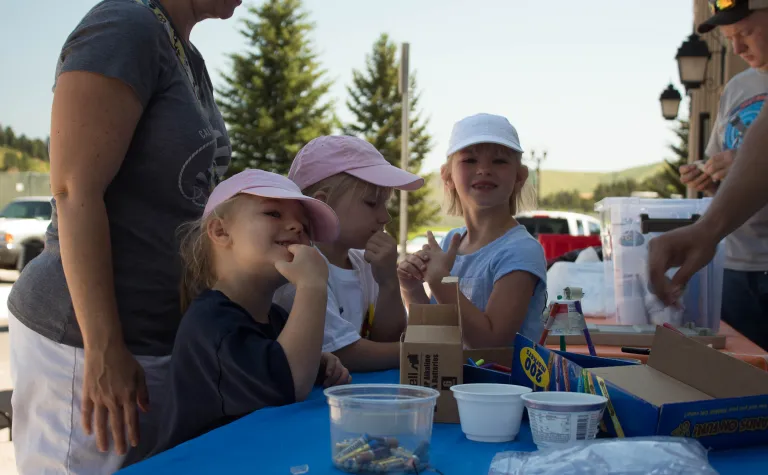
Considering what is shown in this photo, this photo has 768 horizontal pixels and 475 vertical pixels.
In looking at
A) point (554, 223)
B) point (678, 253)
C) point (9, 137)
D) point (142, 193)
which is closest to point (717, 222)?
point (678, 253)

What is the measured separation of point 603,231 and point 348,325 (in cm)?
180

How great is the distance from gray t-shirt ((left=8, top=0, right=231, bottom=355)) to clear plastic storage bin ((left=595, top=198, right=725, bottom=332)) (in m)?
1.83

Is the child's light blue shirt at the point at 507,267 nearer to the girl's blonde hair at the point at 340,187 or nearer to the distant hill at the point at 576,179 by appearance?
the girl's blonde hair at the point at 340,187

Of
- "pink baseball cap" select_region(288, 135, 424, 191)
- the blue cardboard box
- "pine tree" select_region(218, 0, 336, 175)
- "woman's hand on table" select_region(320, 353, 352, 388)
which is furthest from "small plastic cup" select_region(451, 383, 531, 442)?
"pine tree" select_region(218, 0, 336, 175)

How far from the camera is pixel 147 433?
1.98m

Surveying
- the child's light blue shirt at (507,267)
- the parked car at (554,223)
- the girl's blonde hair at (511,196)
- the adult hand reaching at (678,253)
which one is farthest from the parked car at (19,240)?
the adult hand reaching at (678,253)

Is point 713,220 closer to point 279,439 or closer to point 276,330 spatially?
point 276,330

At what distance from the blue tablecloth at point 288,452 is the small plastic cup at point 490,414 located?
0.02m

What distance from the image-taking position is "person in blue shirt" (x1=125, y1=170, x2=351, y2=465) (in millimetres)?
1750

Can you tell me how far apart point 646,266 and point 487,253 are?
0.79m

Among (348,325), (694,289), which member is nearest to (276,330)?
(348,325)

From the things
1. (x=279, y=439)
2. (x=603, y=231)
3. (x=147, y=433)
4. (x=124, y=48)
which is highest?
(x=124, y=48)

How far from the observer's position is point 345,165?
265 cm

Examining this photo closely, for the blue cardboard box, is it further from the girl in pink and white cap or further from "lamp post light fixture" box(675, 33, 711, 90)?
"lamp post light fixture" box(675, 33, 711, 90)
